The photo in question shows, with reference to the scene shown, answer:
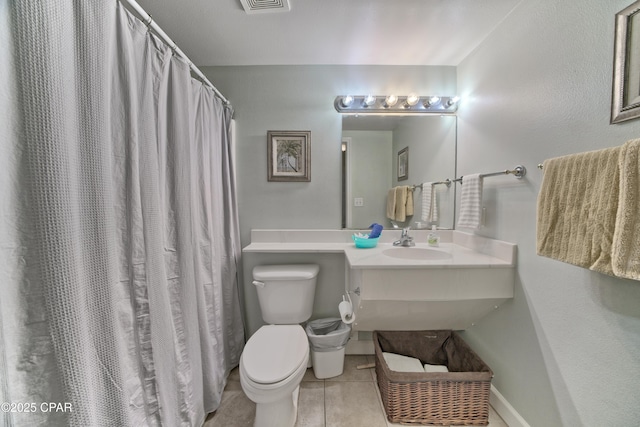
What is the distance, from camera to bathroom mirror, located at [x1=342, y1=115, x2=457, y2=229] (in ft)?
5.64

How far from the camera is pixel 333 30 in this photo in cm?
134

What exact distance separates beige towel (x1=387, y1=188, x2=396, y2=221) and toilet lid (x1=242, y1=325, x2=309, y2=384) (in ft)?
3.38

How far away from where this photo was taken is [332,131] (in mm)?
1721

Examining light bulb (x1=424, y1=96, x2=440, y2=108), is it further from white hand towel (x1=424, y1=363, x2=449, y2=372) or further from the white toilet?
white hand towel (x1=424, y1=363, x2=449, y2=372)

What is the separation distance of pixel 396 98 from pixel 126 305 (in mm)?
1884

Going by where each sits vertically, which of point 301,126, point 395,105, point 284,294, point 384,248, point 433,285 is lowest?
point 284,294

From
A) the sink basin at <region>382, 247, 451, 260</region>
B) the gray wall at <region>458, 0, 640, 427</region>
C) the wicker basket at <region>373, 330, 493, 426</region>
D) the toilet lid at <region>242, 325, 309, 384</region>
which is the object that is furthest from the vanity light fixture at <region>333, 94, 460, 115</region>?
the wicker basket at <region>373, 330, 493, 426</region>

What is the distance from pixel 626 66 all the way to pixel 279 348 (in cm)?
178

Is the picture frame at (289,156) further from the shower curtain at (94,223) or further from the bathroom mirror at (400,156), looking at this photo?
the shower curtain at (94,223)

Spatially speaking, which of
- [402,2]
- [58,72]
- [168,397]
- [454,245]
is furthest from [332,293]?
[402,2]

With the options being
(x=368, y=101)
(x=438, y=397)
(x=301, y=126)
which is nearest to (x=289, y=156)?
(x=301, y=126)

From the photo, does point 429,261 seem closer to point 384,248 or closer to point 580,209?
point 384,248

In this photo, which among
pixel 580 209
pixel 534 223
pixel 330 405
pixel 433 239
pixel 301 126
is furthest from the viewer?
pixel 301 126

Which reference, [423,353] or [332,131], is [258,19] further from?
[423,353]
